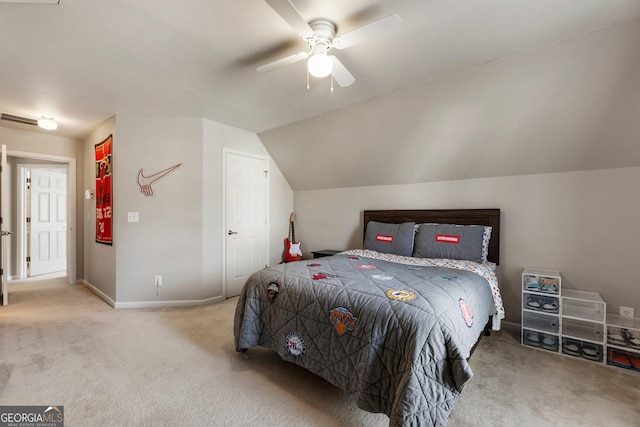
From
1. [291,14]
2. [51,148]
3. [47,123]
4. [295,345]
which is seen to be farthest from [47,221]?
[291,14]

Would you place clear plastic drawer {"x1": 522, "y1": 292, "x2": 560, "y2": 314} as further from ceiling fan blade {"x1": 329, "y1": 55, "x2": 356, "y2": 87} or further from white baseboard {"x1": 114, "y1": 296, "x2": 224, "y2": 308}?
white baseboard {"x1": 114, "y1": 296, "x2": 224, "y2": 308}

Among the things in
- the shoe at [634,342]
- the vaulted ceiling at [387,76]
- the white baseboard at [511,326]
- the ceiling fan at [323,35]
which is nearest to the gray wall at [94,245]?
the vaulted ceiling at [387,76]

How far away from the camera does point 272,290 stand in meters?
2.14

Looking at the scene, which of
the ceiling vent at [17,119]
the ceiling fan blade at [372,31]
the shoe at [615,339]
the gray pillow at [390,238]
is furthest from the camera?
the ceiling vent at [17,119]

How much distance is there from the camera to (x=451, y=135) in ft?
9.75

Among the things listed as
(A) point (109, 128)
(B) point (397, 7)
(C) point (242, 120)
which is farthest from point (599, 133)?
(A) point (109, 128)

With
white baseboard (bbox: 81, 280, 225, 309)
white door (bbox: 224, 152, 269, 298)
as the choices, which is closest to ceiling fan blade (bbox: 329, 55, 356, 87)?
white door (bbox: 224, 152, 269, 298)

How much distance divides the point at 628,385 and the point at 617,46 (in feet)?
7.60

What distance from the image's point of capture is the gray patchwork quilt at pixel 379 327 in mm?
1386

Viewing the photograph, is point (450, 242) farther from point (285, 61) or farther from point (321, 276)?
point (285, 61)

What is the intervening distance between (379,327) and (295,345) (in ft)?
2.25

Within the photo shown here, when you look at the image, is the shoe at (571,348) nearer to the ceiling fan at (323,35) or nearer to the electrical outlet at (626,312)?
the electrical outlet at (626,312)

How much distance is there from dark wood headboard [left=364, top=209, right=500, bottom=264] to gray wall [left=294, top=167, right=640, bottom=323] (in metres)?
0.09

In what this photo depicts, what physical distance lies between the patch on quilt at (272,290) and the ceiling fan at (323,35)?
150cm
